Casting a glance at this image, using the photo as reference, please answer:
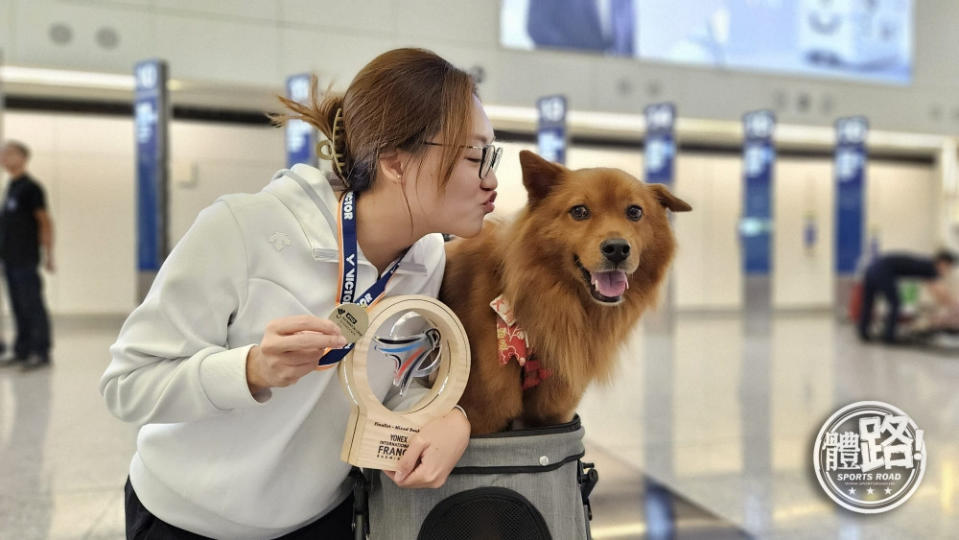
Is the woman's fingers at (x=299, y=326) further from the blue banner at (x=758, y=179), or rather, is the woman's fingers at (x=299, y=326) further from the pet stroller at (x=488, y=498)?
the blue banner at (x=758, y=179)

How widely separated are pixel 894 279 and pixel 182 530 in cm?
833

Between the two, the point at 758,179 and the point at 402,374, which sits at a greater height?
the point at 758,179

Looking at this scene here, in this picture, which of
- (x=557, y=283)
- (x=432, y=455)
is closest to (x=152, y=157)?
(x=557, y=283)

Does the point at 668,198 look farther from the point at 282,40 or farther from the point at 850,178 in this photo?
the point at 850,178

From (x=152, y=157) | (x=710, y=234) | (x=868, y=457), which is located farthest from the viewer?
(x=710, y=234)

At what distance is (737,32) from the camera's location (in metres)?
9.05

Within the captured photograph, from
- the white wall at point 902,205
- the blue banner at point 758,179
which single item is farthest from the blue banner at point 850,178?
the white wall at point 902,205

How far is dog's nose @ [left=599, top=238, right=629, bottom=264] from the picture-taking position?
4.37 feet

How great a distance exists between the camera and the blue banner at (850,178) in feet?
30.2

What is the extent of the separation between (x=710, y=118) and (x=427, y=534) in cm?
905

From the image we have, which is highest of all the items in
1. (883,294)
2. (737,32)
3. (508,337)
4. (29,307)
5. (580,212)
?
(737,32)

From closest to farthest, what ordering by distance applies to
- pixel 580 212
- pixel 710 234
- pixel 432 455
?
pixel 432 455 < pixel 580 212 < pixel 710 234

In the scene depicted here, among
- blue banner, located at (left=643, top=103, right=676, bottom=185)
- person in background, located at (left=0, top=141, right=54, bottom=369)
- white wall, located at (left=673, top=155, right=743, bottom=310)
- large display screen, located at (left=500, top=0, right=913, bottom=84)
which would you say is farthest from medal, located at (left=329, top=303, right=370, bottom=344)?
white wall, located at (left=673, top=155, right=743, bottom=310)

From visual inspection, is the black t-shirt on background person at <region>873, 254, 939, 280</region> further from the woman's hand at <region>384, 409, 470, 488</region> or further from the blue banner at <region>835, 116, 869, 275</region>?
the woman's hand at <region>384, 409, 470, 488</region>
